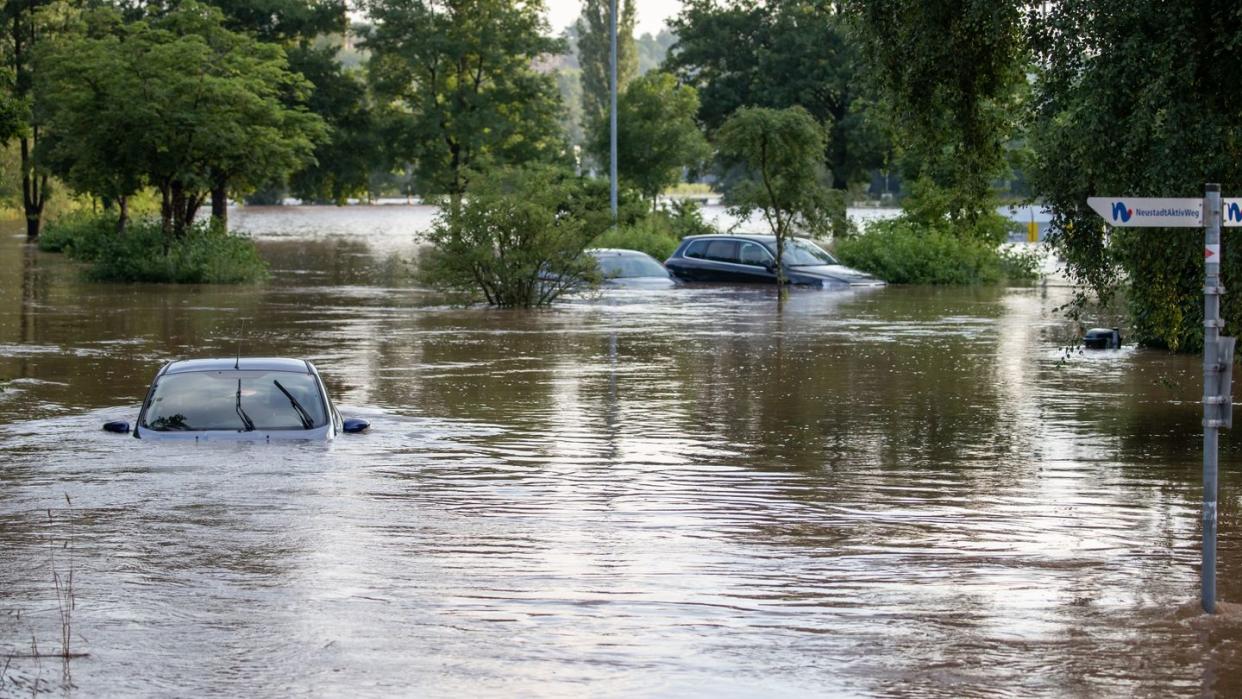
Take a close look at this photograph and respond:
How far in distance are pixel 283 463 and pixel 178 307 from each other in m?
21.5

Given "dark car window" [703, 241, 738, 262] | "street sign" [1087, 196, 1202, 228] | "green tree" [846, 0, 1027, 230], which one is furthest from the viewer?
"dark car window" [703, 241, 738, 262]

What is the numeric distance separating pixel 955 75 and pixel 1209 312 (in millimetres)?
7503

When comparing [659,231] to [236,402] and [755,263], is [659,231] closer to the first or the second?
[755,263]

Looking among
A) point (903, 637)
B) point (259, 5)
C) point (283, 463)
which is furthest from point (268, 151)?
point (903, 637)

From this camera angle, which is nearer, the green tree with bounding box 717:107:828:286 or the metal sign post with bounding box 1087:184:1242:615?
the metal sign post with bounding box 1087:184:1242:615

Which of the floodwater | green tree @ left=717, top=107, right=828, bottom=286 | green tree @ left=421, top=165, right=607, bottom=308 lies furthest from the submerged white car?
green tree @ left=717, top=107, right=828, bottom=286

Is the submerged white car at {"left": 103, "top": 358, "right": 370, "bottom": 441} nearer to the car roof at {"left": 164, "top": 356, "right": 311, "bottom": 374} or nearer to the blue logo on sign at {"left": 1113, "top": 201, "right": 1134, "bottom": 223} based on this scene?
the car roof at {"left": 164, "top": 356, "right": 311, "bottom": 374}

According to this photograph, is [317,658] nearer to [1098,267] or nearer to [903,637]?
[903,637]

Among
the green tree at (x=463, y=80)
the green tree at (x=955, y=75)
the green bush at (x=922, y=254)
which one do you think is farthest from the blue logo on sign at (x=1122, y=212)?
the green tree at (x=463, y=80)

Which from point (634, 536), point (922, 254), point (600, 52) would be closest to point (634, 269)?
point (922, 254)

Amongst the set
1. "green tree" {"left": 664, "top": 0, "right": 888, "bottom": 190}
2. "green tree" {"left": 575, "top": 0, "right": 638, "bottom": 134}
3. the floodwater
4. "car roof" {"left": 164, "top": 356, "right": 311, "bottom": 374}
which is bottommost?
the floodwater

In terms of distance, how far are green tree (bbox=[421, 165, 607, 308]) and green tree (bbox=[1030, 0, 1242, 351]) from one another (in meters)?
18.5

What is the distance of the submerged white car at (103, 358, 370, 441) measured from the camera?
14281 mm

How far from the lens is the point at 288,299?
38.4 m
